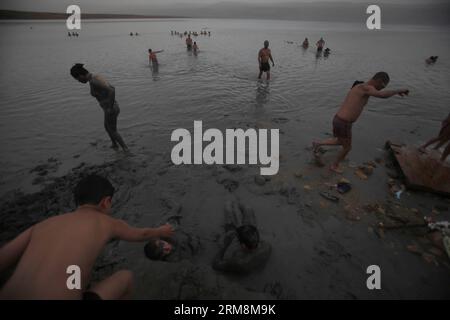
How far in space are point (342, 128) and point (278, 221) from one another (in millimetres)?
2277

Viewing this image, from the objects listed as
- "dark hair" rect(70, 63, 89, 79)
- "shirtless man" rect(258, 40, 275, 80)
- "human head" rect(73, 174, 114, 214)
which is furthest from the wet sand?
"shirtless man" rect(258, 40, 275, 80)

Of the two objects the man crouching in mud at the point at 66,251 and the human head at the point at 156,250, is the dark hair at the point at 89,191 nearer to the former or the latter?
the man crouching in mud at the point at 66,251

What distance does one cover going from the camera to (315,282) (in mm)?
3023

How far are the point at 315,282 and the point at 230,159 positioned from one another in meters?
3.17

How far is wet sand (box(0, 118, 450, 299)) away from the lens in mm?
2932

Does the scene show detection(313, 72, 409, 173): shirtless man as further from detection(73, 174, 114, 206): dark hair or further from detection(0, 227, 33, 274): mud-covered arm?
detection(0, 227, 33, 274): mud-covered arm

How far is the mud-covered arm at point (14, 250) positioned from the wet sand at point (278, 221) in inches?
47.2

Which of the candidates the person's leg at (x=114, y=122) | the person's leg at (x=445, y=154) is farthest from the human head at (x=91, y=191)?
the person's leg at (x=445, y=154)

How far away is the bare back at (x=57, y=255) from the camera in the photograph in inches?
68.5

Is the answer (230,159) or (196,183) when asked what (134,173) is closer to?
(196,183)

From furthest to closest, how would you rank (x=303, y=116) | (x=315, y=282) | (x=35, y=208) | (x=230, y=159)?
(x=303, y=116), (x=230, y=159), (x=35, y=208), (x=315, y=282)

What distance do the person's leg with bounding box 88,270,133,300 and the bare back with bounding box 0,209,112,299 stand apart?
0.22m

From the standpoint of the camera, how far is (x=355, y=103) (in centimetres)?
437

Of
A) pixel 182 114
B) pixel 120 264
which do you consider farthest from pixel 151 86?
pixel 120 264
